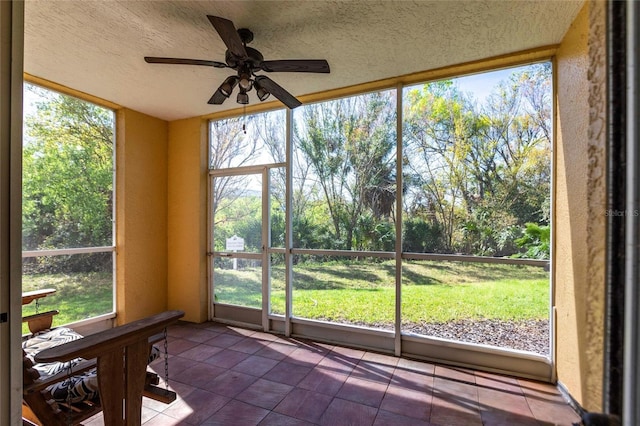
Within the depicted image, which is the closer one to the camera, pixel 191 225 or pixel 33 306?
pixel 33 306

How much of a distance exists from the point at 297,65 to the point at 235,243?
2.53 m

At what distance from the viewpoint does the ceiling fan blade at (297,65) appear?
6.49 feet

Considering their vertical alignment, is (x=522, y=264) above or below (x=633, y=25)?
below

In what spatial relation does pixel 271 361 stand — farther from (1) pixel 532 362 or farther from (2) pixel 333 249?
(1) pixel 532 362

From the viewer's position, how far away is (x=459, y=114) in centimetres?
274

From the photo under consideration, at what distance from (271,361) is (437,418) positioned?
1.52m

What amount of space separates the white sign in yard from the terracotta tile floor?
1242 millimetres

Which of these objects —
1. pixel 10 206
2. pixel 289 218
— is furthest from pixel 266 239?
pixel 10 206

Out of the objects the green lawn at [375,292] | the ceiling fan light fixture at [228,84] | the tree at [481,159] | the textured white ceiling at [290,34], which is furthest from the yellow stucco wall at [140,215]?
the tree at [481,159]

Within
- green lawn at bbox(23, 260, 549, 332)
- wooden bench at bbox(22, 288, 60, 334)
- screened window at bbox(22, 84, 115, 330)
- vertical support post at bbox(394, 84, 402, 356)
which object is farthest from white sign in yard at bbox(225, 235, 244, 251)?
vertical support post at bbox(394, 84, 402, 356)

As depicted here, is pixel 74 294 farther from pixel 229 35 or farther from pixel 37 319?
pixel 229 35

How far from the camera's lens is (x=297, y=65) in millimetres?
2016

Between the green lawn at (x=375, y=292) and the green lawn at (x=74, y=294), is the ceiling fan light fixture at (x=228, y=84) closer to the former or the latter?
the green lawn at (x=375, y=292)

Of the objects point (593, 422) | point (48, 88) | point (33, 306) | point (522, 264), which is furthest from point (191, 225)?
point (593, 422)
